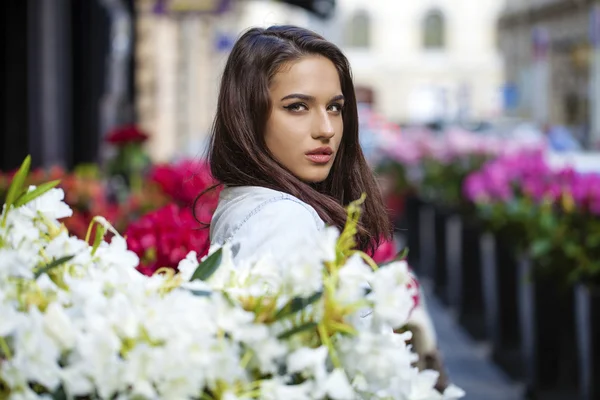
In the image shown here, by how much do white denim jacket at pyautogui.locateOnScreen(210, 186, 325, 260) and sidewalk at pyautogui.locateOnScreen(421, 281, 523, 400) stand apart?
416 centimetres

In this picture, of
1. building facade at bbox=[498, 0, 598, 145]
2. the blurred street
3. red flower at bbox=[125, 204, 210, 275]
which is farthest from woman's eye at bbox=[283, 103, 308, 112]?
building facade at bbox=[498, 0, 598, 145]

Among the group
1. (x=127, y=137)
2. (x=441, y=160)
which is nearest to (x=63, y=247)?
(x=127, y=137)

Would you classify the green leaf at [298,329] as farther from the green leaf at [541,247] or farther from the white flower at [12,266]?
the green leaf at [541,247]

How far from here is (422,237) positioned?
1295 cm

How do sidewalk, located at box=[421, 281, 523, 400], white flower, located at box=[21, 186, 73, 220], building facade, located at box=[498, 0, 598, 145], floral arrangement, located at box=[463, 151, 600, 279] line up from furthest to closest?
building facade, located at box=[498, 0, 598, 145] → sidewalk, located at box=[421, 281, 523, 400] → floral arrangement, located at box=[463, 151, 600, 279] → white flower, located at box=[21, 186, 73, 220]

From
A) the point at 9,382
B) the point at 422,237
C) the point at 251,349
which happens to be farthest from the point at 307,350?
the point at 422,237

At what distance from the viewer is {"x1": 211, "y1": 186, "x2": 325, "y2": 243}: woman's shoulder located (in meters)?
2.02

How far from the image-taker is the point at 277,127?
86.3 inches

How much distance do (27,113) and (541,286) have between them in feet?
12.7

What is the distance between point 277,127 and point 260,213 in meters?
0.20

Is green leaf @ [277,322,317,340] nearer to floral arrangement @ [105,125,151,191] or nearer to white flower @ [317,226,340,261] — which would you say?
white flower @ [317,226,340,261]

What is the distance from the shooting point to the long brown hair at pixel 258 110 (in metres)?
2.19

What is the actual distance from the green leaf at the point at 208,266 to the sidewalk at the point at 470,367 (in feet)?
15.1

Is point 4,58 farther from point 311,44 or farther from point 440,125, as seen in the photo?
point 440,125
